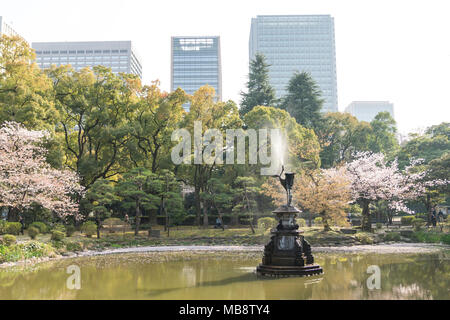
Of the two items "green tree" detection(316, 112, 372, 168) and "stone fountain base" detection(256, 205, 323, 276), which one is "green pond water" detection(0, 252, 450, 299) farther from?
"green tree" detection(316, 112, 372, 168)

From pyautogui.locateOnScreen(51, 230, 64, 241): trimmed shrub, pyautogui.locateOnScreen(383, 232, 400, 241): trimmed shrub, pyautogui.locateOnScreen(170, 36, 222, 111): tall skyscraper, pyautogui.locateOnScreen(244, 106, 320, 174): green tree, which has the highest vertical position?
pyautogui.locateOnScreen(170, 36, 222, 111): tall skyscraper

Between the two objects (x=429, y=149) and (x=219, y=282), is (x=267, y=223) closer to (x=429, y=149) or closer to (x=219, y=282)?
(x=219, y=282)

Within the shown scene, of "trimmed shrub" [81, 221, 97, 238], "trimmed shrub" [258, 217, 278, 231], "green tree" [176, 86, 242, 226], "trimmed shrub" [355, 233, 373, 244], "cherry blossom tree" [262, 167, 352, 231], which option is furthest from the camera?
"green tree" [176, 86, 242, 226]

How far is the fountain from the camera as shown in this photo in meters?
10.9

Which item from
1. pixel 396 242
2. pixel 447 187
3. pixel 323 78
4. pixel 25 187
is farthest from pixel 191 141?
pixel 323 78

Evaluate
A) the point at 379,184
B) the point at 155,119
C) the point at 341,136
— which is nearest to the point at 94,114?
the point at 155,119

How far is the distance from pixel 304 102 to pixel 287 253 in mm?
35508

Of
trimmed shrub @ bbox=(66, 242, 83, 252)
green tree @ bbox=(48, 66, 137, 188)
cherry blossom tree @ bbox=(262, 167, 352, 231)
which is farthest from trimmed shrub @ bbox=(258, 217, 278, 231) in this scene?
green tree @ bbox=(48, 66, 137, 188)

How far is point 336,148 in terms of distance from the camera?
42.6 metres

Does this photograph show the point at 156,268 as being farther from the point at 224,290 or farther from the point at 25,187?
the point at 25,187

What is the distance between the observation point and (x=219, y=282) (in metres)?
9.90

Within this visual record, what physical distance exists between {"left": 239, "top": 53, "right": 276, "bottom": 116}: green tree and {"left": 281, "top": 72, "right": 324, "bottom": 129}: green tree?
2.32 m

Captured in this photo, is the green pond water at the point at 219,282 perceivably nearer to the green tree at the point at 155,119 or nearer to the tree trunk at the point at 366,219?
the tree trunk at the point at 366,219
